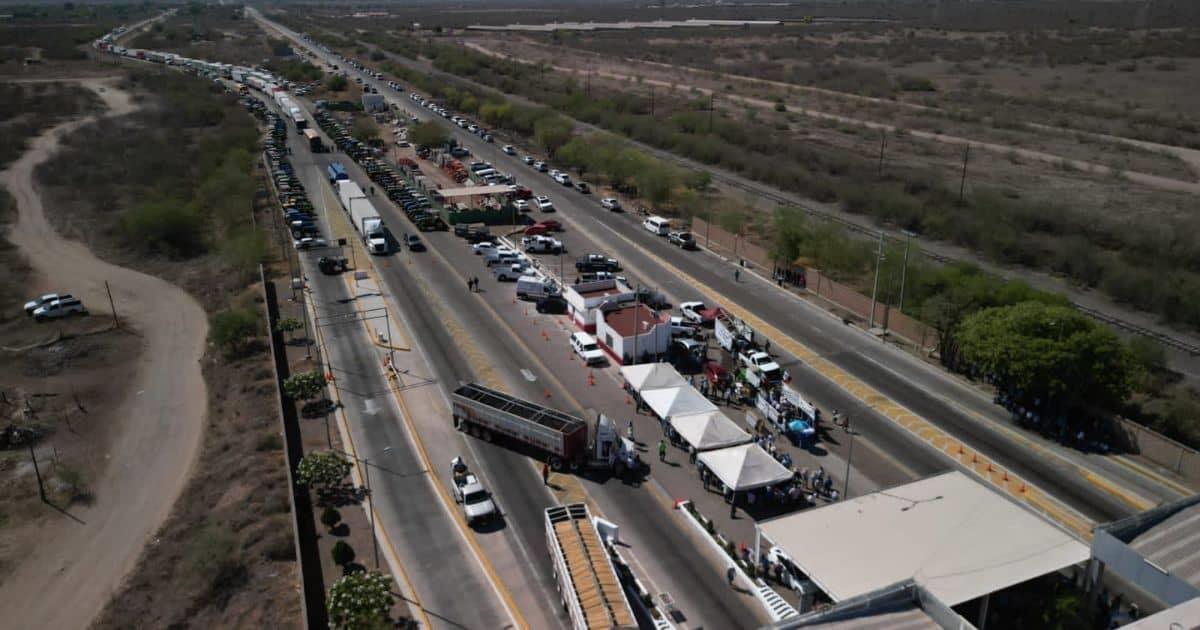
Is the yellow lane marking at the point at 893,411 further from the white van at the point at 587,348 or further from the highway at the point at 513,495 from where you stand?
the highway at the point at 513,495

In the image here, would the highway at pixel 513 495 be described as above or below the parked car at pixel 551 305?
below

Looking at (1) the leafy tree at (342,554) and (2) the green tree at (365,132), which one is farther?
(2) the green tree at (365,132)

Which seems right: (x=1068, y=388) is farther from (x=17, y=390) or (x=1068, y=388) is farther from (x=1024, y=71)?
(x=1024, y=71)

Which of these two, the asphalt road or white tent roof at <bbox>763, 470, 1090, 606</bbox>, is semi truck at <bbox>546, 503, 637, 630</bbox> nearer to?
the asphalt road

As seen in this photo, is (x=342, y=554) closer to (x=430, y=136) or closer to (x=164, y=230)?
(x=164, y=230)

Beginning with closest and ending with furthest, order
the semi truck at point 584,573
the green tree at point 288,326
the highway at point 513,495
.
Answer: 1. the semi truck at point 584,573
2. the highway at point 513,495
3. the green tree at point 288,326

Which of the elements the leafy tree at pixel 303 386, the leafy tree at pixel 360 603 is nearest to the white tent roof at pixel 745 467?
the leafy tree at pixel 360 603
